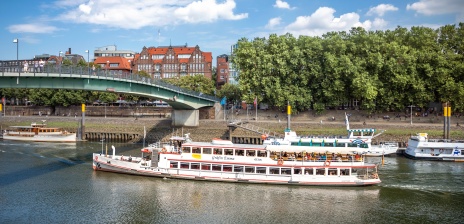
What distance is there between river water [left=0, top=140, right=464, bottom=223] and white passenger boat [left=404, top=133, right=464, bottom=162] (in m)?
6.30

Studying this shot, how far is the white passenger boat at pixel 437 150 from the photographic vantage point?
52.2 meters

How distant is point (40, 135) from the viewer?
227 feet

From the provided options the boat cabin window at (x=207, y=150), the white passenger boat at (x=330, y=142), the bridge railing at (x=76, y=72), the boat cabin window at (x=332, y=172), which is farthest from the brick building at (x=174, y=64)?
the boat cabin window at (x=332, y=172)

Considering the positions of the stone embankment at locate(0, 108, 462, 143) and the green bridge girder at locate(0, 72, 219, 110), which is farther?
the stone embankment at locate(0, 108, 462, 143)

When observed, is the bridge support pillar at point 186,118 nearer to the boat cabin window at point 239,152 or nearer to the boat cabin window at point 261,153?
the boat cabin window at point 239,152

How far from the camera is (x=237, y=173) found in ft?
132

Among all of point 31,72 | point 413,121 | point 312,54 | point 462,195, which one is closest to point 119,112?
point 312,54

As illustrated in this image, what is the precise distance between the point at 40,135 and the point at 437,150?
5811cm

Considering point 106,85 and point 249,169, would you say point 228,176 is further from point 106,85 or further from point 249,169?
point 106,85

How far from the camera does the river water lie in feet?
99.9

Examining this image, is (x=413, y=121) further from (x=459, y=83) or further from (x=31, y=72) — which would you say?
(x=31, y=72)

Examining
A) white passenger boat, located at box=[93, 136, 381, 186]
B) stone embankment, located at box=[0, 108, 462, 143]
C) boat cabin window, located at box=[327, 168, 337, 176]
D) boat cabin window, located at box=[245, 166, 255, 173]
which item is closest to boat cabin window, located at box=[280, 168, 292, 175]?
white passenger boat, located at box=[93, 136, 381, 186]

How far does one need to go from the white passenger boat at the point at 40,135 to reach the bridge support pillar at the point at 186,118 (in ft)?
54.4

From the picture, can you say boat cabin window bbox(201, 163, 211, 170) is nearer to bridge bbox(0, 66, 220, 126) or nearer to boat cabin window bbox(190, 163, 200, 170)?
boat cabin window bbox(190, 163, 200, 170)
